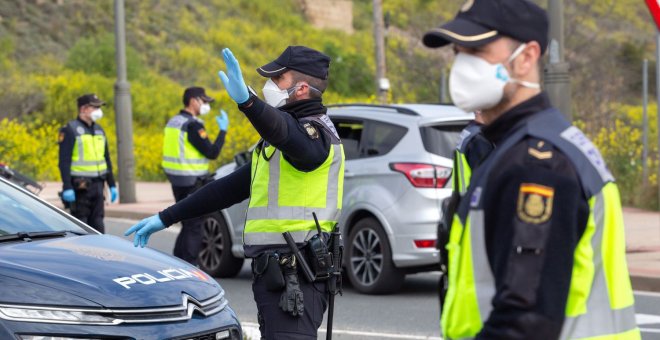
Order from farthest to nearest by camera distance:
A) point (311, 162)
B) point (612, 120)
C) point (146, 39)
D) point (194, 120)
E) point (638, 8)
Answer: point (638, 8)
point (146, 39)
point (612, 120)
point (194, 120)
point (311, 162)

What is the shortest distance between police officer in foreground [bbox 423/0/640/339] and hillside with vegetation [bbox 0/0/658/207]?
52.0 feet

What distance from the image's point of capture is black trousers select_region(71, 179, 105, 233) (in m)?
12.2

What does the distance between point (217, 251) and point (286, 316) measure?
286 inches

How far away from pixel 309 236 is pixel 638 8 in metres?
76.1

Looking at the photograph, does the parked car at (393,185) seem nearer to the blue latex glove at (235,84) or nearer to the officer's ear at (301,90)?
the officer's ear at (301,90)

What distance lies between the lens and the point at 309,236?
17.6 ft

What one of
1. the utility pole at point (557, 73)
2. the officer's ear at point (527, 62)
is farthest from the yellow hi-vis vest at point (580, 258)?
the utility pole at point (557, 73)

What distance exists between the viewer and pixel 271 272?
5242mm

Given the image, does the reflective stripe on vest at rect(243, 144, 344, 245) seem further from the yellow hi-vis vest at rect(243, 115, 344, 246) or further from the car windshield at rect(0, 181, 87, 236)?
the car windshield at rect(0, 181, 87, 236)

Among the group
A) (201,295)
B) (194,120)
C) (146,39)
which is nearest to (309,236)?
(201,295)

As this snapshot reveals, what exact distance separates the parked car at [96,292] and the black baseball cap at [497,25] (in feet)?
9.55

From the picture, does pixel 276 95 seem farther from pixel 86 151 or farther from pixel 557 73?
pixel 557 73

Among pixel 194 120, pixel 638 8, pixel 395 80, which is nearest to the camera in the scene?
pixel 194 120

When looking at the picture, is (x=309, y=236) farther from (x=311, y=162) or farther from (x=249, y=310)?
(x=249, y=310)
